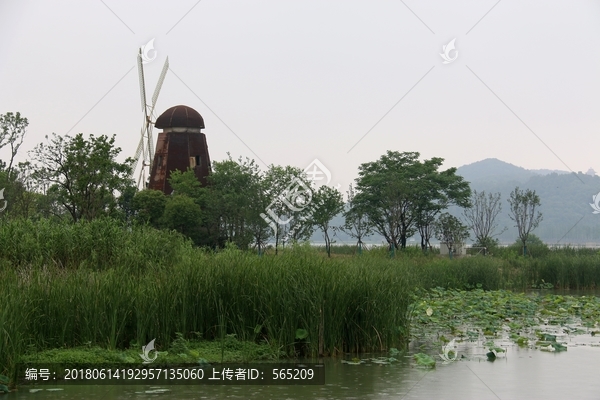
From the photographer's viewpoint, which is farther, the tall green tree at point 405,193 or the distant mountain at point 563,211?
the distant mountain at point 563,211

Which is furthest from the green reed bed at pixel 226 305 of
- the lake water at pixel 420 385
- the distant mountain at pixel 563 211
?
the distant mountain at pixel 563 211

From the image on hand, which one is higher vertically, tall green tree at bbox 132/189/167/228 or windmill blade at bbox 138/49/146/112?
windmill blade at bbox 138/49/146/112

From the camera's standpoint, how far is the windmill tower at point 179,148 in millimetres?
39250

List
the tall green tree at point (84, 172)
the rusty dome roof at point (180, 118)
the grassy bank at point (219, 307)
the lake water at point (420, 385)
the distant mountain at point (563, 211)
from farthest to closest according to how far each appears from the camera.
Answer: the distant mountain at point (563, 211) < the rusty dome roof at point (180, 118) < the tall green tree at point (84, 172) < the grassy bank at point (219, 307) < the lake water at point (420, 385)

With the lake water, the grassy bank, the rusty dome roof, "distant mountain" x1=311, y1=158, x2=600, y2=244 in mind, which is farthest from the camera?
"distant mountain" x1=311, y1=158, x2=600, y2=244

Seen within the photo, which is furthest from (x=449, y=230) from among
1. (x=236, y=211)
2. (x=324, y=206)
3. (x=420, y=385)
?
(x=420, y=385)

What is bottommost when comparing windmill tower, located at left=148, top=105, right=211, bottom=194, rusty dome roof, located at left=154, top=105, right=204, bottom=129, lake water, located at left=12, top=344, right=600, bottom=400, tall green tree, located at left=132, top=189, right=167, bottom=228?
lake water, located at left=12, top=344, right=600, bottom=400

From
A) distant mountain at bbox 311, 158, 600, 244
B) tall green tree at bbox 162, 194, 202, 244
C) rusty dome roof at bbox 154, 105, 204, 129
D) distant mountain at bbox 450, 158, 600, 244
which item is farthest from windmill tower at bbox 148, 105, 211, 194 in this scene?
distant mountain at bbox 450, 158, 600, 244

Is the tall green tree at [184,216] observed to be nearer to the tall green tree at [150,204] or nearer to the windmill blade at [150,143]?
the tall green tree at [150,204]

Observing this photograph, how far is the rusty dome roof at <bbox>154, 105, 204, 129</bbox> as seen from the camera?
1566 inches

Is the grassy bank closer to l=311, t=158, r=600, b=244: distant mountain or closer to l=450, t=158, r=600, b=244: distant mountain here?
l=311, t=158, r=600, b=244: distant mountain

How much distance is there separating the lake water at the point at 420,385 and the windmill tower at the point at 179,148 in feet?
97.1

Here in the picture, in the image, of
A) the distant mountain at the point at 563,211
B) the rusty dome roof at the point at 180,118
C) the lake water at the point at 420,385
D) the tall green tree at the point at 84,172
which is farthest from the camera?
the distant mountain at the point at 563,211

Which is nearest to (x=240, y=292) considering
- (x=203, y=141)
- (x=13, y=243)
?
(x=13, y=243)
